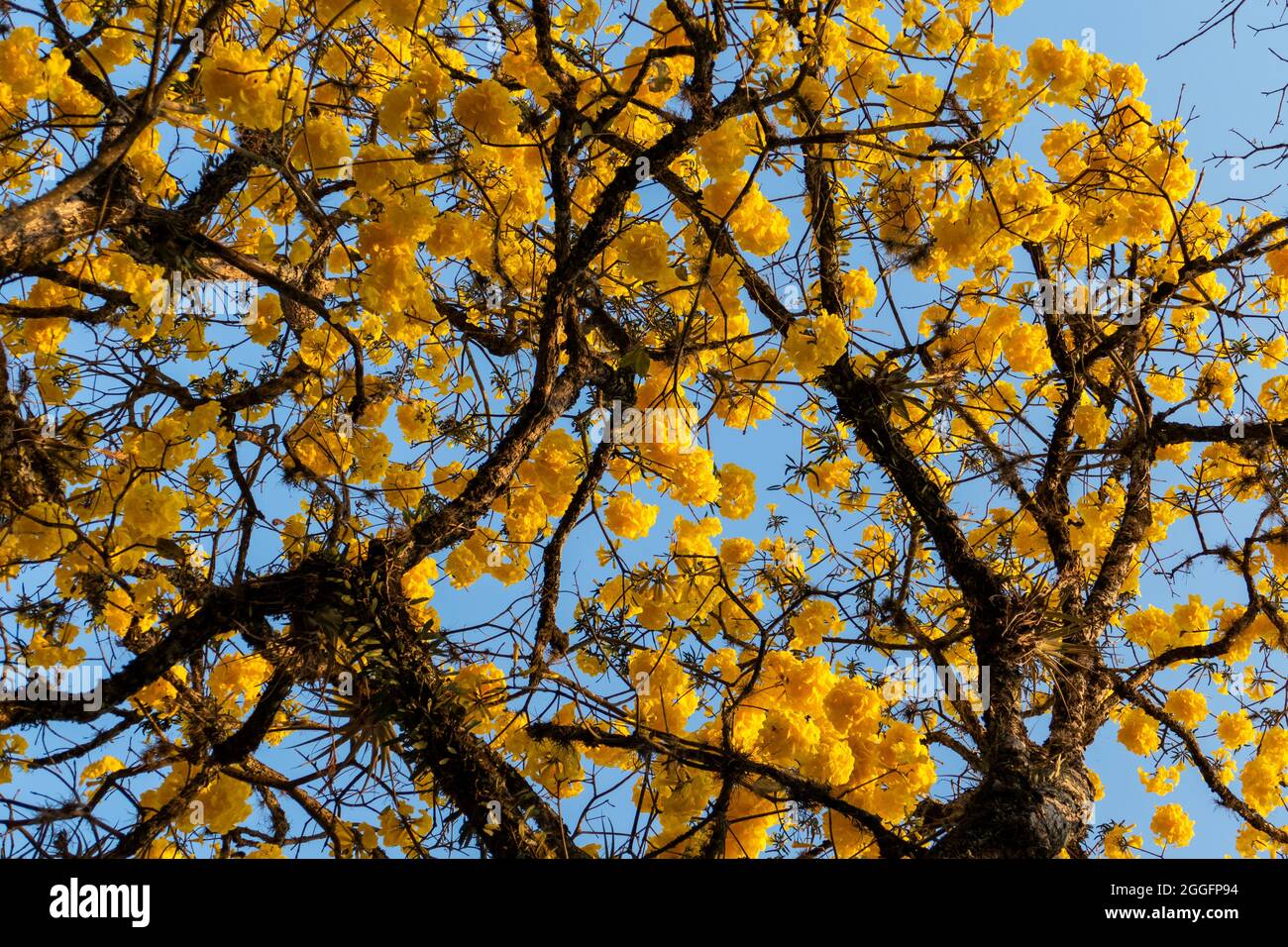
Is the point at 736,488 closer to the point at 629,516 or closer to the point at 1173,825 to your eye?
the point at 629,516

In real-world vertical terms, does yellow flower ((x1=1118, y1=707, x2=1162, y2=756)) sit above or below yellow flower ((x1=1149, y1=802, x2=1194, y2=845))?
above

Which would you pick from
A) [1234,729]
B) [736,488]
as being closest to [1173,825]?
[1234,729]

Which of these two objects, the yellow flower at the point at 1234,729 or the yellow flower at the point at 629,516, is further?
the yellow flower at the point at 1234,729

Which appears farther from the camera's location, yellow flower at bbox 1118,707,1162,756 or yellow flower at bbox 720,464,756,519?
yellow flower at bbox 1118,707,1162,756

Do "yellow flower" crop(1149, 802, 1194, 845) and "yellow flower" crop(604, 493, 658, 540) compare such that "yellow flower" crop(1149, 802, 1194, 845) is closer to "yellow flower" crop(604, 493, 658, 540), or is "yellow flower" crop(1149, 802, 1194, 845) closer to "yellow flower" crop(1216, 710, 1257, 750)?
"yellow flower" crop(1216, 710, 1257, 750)

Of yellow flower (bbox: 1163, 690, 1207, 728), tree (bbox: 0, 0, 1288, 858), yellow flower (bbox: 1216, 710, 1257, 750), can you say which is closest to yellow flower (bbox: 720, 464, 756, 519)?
tree (bbox: 0, 0, 1288, 858)

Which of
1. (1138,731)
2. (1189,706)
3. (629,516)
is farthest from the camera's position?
(1138,731)

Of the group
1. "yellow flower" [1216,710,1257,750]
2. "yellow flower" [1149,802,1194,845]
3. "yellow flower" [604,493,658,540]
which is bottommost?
"yellow flower" [1149,802,1194,845]

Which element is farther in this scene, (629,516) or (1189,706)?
(1189,706)

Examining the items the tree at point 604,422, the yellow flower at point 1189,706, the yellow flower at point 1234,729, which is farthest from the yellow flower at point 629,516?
the yellow flower at point 1234,729

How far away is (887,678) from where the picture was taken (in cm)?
342

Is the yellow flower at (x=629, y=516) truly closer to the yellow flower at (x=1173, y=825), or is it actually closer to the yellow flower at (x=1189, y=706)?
the yellow flower at (x=1189, y=706)

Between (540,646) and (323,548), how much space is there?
2.83ft
